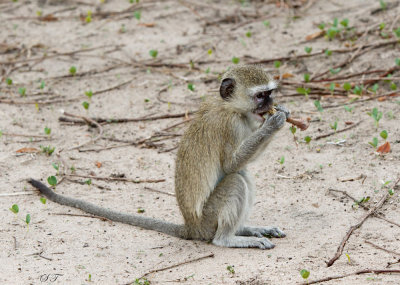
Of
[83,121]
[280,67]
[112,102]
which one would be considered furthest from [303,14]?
[83,121]

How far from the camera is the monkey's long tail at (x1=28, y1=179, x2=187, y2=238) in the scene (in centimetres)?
580

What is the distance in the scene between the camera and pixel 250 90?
216 inches

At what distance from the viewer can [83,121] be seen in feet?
28.5

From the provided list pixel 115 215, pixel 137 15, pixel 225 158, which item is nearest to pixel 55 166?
pixel 115 215

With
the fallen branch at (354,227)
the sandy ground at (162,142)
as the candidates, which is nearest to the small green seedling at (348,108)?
the sandy ground at (162,142)

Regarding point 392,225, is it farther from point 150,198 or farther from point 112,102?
point 112,102

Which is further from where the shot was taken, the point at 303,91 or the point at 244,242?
the point at 303,91

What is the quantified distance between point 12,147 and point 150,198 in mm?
2128

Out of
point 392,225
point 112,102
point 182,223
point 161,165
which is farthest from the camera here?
point 112,102

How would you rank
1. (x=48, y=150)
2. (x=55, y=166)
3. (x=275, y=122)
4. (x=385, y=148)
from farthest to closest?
(x=48, y=150) → (x=55, y=166) → (x=385, y=148) → (x=275, y=122)

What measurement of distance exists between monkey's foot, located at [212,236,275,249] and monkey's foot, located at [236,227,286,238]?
21 cm

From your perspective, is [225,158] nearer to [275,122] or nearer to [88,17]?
[275,122]

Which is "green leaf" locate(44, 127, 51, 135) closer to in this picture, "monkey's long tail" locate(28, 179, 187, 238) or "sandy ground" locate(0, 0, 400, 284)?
"sandy ground" locate(0, 0, 400, 284)

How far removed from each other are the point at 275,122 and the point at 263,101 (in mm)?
237
